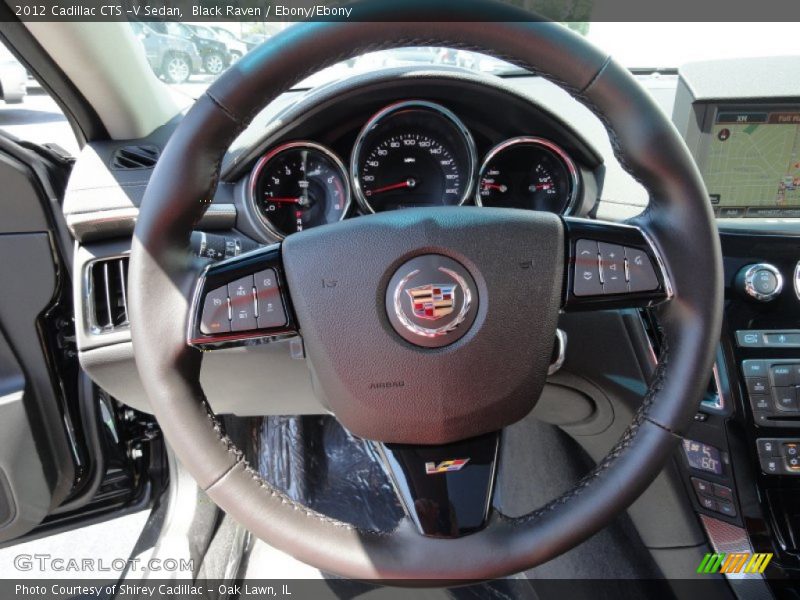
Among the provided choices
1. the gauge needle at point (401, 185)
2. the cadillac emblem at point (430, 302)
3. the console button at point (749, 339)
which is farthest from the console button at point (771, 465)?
the gauge needle at point (401, 185)

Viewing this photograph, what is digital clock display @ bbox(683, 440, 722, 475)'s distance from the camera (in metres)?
1.35

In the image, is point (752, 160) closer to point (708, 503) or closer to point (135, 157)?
point (708, 503)

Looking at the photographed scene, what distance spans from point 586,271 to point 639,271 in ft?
0.23

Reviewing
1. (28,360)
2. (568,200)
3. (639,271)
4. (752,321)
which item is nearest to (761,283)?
(752,321)

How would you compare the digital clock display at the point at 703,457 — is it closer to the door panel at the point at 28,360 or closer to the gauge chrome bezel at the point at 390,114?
the gauge chrome bezel at the point at 390,114

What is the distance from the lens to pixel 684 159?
0.83 meters

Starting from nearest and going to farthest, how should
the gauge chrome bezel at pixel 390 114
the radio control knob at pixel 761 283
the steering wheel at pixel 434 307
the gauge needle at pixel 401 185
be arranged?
the steering wheel at pixel 434 307, the radio control knob at pixel 761 283, the gauge chrome bezel at pixel 390 114, the gauge needle at pixel 401 185

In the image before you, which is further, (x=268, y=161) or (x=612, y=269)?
(x=268, y=161)

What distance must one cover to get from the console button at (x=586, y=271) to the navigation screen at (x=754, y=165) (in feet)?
2.33

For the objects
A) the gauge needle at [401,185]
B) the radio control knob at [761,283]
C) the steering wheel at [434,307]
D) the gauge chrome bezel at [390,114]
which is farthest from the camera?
the gauge needle at [401,185]

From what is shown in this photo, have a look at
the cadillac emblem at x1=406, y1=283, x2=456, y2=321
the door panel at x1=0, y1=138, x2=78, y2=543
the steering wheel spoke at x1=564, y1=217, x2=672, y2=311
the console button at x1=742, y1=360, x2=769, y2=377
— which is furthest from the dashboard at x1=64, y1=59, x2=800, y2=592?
the cadillac emblem at x1=406, y1=283, x2=456, y2=321

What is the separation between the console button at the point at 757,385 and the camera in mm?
1311

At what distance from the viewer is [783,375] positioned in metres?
1.31

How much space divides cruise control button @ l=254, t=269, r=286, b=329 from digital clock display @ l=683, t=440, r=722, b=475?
3.23 ft
